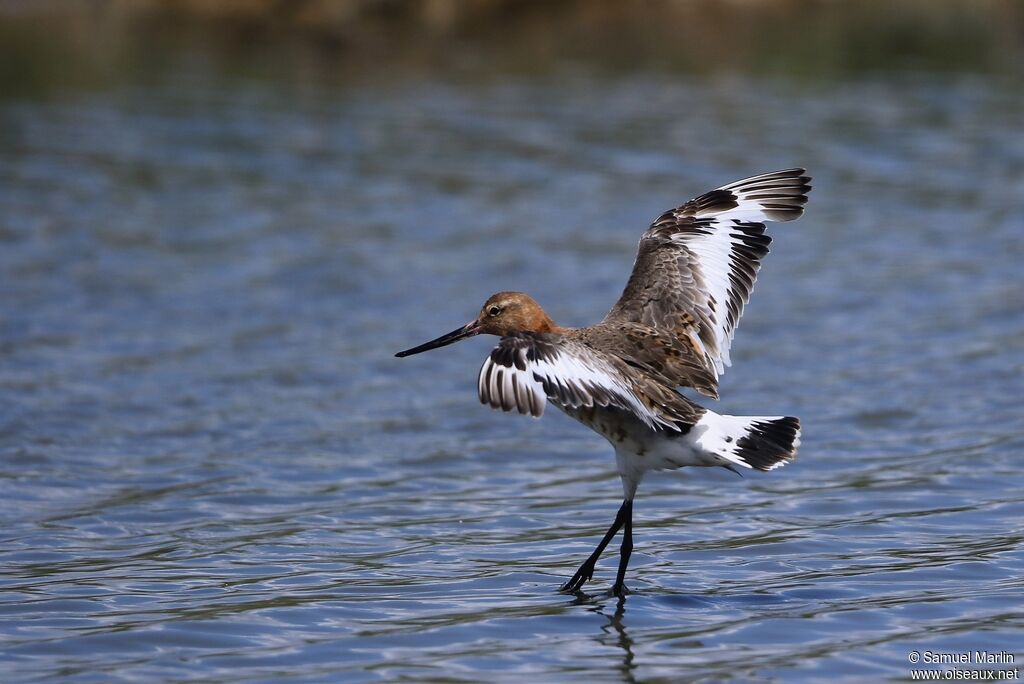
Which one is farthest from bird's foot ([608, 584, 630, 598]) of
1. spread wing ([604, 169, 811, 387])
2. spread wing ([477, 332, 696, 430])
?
spread wing ([604, 169, 811, 387])

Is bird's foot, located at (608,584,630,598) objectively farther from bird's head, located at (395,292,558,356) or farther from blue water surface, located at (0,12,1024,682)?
bird's head, located at (395,292,558,356)

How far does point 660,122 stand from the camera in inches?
803

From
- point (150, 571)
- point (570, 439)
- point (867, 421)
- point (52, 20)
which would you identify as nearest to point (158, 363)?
point (570, 439)

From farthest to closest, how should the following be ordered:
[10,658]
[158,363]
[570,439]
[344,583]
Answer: [158,363]
[570,439]
[344,583]
[10,658]

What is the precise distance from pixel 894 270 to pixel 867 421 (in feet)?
13.8

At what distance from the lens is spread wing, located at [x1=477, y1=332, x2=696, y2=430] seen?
652 cm

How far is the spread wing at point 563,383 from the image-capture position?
6523mm

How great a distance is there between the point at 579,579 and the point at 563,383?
1298 mm

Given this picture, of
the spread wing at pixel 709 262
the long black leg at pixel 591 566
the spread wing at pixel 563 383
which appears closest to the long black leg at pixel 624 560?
the long black leg at pixel 591 566

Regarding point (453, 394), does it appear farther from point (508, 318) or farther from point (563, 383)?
point (563, 383)

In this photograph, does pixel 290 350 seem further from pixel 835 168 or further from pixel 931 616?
pixel 835 168

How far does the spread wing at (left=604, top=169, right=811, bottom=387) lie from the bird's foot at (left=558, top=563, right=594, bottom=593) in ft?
4.09

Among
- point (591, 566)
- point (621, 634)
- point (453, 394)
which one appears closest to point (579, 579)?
point (591, 566)

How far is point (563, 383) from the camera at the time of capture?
6.67 meters
